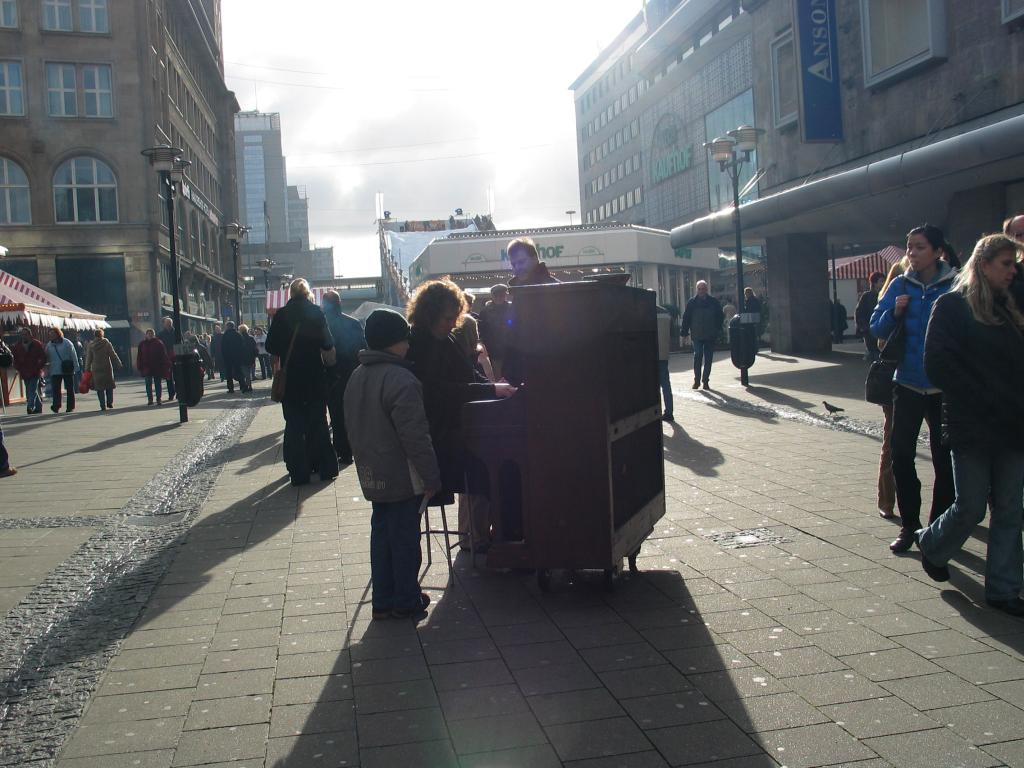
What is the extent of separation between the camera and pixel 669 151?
7531cm

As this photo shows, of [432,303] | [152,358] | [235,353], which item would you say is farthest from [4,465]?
[235,353]

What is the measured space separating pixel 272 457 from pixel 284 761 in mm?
8657

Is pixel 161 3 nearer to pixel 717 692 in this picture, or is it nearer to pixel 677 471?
pixel 677 471

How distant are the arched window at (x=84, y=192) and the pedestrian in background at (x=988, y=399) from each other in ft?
144

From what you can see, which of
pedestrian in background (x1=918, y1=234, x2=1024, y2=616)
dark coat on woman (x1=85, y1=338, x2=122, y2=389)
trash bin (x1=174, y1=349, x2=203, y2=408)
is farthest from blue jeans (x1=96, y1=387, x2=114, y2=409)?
pedestrian in background (x1=918, y1=234, x2=1024, y2=616)

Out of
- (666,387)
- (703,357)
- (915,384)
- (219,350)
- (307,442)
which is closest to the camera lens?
(915,384)

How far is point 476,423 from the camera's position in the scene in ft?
17.6

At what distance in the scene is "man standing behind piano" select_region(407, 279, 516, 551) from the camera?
5363 mm

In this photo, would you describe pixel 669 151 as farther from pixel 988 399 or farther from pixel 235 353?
pixel 988 399

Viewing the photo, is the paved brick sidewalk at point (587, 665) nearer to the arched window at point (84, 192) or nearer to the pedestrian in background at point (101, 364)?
the pedestrian in background at point (101, 364)

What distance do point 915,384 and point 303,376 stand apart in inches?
214

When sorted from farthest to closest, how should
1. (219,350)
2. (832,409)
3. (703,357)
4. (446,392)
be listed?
(219,350) → (703,357) → (832,409) → (446,392)

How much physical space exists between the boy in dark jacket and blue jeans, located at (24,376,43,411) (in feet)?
60.5

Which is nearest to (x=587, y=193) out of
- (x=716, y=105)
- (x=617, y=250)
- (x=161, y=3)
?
(x=716, y=105)
